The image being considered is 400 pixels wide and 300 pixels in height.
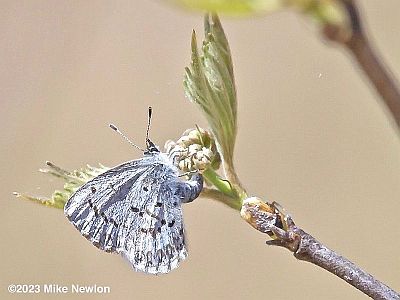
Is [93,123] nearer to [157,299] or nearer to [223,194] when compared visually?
[157,299]

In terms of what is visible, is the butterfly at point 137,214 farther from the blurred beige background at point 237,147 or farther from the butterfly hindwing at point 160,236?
the blurred beige background at point 237,147

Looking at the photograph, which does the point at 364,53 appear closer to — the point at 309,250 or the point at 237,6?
the point at 237,6

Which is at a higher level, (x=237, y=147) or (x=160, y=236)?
(x=237, y=147)

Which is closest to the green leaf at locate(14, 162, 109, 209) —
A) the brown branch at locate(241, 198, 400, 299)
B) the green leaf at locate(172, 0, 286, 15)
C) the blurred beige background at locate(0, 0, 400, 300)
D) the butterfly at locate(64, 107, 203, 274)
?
the butterfly at locate(64, 107, 203, 274)

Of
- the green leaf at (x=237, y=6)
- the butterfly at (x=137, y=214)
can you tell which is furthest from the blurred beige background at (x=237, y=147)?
the green leaf at (x=237, y=6)

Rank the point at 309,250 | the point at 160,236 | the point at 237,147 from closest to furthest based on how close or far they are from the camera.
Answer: the point at 309,250
the point at 160,236
the point at 237,147

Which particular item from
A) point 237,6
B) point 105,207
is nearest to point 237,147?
point 105,207

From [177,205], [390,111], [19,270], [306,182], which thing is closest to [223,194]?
[177,205]
